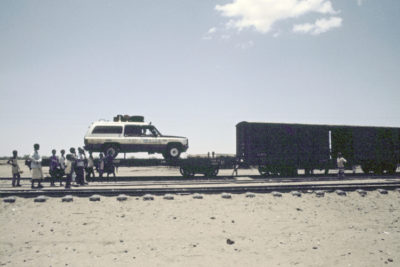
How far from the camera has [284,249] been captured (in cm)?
496

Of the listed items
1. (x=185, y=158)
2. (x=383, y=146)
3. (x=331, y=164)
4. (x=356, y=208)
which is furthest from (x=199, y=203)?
→ (x=383, y=146)

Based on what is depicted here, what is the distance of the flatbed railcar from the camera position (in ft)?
59.4

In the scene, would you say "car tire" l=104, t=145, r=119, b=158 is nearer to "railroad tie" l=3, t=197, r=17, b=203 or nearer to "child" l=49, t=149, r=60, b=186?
"child" l=49, t=149, r=60, b=186

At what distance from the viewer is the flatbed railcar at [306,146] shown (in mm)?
18109

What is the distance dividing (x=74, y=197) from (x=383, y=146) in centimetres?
2001

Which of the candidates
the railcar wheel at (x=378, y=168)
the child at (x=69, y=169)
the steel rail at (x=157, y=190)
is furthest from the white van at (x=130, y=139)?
the railcar wheel at (x=378, y=168)

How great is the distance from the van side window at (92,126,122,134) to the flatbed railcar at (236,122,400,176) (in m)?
7.40

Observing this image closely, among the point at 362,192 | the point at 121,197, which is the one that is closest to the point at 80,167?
the point at 121,197

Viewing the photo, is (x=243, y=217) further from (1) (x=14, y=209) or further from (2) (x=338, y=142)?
(2) (x=338, y=142)

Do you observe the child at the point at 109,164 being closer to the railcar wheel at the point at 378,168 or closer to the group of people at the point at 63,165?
the group of people at the point at 63,165

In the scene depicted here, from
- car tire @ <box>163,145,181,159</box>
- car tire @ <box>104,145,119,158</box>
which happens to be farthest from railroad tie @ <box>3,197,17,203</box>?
car tire @ <box>163,145,181,159</box>

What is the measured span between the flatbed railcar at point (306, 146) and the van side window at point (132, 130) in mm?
6348

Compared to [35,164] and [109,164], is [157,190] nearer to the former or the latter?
[35,164]

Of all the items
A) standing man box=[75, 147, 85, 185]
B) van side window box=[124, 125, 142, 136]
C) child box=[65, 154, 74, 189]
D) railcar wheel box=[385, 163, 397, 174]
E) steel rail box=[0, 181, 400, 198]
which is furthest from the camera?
railcar wheel box=[385, 163, 397, 174]
